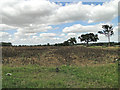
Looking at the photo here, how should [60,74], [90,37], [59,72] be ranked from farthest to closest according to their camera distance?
[90,37]
[59,72]
[60,74]

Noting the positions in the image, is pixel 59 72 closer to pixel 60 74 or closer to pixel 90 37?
pixel 60 74

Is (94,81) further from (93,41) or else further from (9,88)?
(93,41)

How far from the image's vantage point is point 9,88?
7.35 metres

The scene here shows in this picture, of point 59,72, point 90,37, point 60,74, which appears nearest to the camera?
point 60,74

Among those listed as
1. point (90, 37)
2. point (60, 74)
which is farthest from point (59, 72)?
point (90, 37)

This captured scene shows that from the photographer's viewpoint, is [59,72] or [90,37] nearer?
[59,72]

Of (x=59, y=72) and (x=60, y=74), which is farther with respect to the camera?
(x=59, y=72)

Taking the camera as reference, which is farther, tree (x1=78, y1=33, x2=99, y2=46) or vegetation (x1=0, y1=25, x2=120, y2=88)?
tree (x1=78, y1=33, x2=99, y2=46)

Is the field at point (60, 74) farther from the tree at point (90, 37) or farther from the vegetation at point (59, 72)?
the tree at point (90, 37)

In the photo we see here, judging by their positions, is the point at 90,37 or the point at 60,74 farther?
the point at 90,37

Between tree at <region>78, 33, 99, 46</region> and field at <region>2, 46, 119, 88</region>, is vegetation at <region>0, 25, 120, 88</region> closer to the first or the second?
field at <region>2, 46, 119, 88</region>

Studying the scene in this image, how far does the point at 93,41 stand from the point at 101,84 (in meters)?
66.3

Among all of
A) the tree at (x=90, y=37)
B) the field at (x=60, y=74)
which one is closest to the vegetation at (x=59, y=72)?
the field at (x=60, y=74)

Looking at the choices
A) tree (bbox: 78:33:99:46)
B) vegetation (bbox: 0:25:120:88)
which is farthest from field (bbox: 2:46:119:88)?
tree (bbox: 78:33:99:46)
